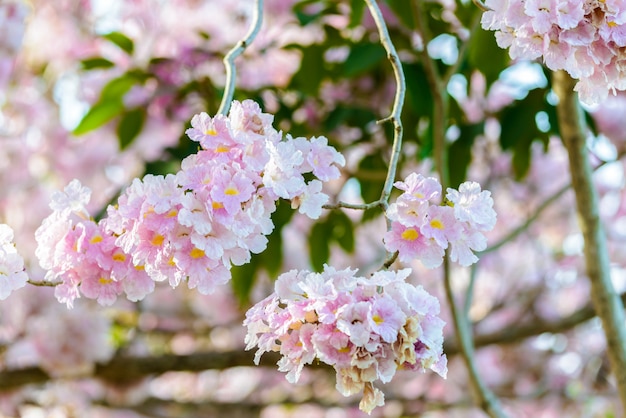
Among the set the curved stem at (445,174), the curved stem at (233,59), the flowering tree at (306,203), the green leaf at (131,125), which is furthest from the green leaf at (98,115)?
the curved stem at (233,59)

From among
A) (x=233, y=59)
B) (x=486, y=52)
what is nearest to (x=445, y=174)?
(x=486, y=52)

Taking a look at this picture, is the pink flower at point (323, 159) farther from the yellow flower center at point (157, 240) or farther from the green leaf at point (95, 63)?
the green leaf at point (95, 63)

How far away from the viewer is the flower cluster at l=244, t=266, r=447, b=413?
1.63 ft

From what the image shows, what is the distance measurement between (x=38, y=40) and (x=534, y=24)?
7.01 feet

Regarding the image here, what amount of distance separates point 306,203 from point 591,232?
688 millimetres

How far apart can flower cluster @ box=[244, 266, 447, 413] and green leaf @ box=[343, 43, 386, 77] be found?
0.71 metres

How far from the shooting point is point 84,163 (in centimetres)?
243

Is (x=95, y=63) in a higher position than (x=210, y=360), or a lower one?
higher

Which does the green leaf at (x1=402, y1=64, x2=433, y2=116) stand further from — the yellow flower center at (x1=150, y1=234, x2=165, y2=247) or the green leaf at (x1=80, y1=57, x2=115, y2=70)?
the yellow flower center at (x1=150, y1=234, x2=165, y2=247)

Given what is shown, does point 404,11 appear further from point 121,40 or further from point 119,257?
point 119,257

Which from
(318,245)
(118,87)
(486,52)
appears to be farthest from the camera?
(318,245)

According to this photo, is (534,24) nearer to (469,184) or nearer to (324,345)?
(469,184)

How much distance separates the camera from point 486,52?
1106 mm

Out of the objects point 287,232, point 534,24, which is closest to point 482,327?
point 287,232
